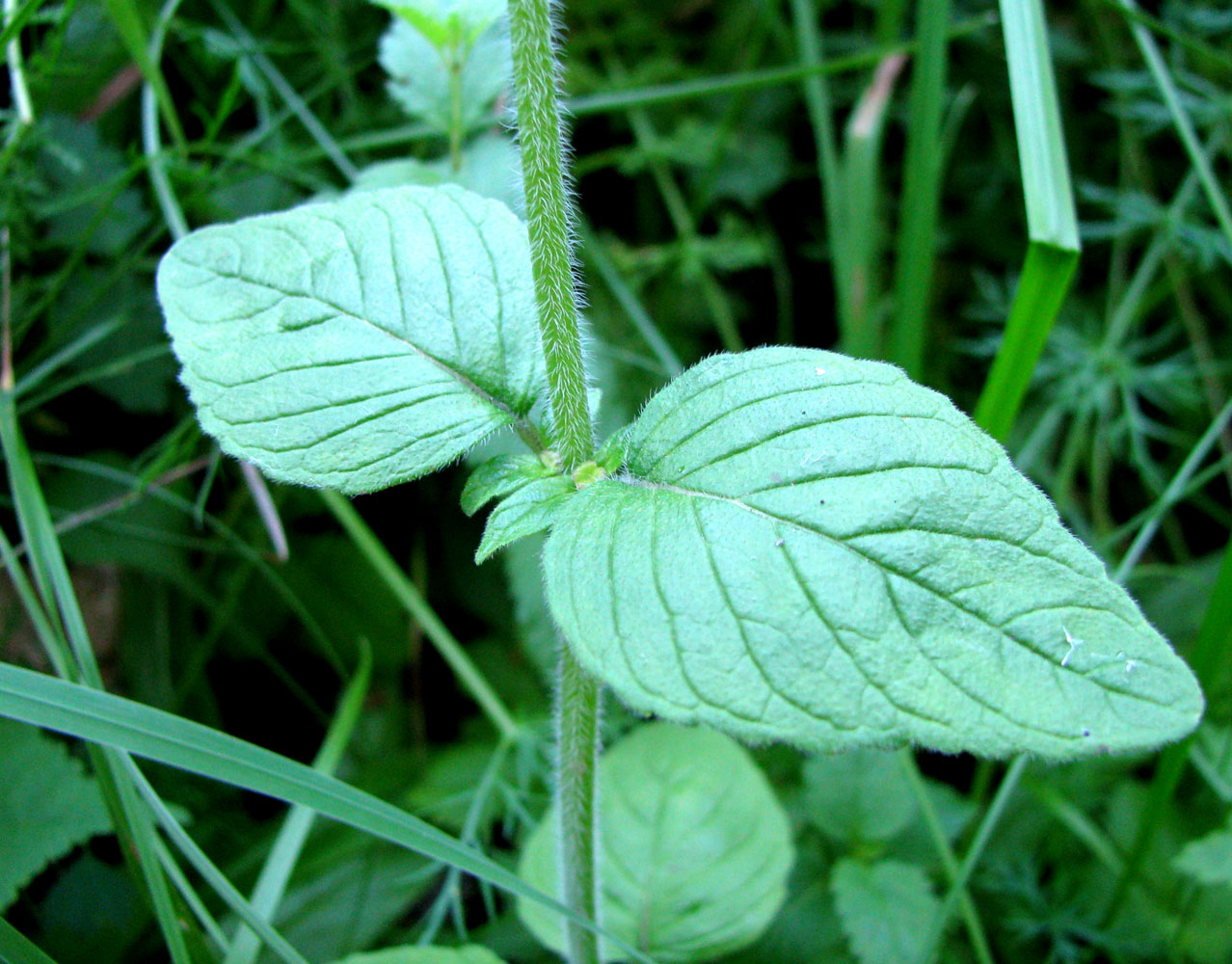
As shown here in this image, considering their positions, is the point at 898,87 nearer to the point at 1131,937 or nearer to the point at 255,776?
the point at 1131,937

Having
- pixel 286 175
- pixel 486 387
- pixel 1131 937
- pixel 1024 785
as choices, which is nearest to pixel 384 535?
pixel 286 175

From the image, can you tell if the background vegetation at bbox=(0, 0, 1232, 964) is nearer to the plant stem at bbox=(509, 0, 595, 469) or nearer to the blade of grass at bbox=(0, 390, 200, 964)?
the blade of grass at bbox=(0, 390, 200, 964)

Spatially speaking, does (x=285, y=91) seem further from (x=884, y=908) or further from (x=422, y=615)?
(x=884, y=908)

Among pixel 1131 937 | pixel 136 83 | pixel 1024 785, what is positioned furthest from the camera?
pixel 136 83

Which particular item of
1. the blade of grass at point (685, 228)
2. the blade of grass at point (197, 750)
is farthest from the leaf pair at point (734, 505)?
the blade of grass at point (685, 228)

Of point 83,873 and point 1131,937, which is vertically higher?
point 83,873
